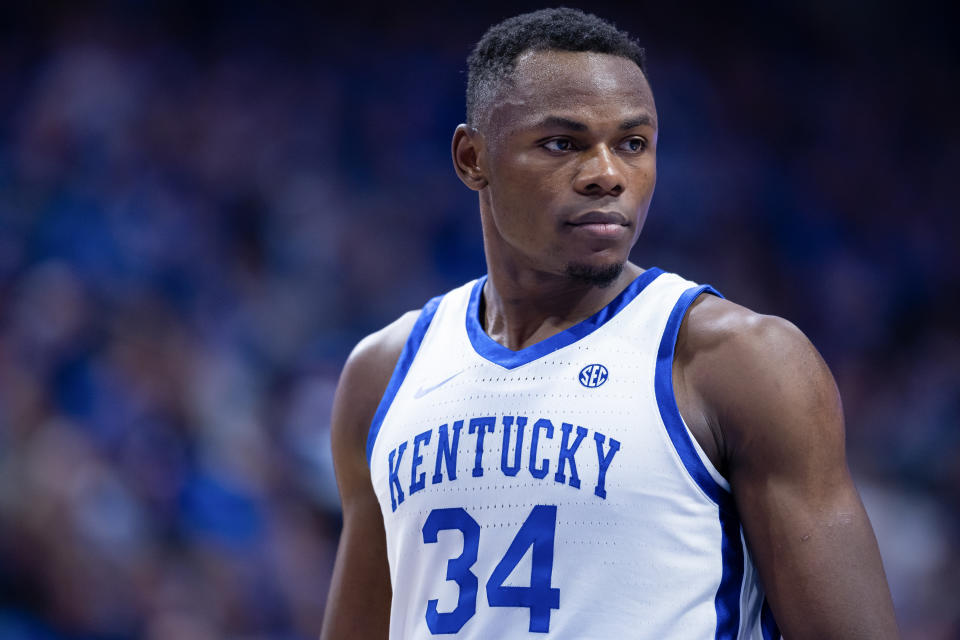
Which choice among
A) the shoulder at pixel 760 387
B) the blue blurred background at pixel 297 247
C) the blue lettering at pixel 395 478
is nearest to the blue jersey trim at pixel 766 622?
the shoulder at pixel 760 387

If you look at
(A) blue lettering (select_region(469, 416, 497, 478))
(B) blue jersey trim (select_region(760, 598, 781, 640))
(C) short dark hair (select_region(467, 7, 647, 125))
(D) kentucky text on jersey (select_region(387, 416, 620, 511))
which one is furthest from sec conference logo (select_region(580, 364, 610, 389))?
(C) short dark hair (select_region(467, 7, 647, 125))

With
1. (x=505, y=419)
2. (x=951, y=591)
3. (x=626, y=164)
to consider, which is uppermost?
(x=626, y=164)

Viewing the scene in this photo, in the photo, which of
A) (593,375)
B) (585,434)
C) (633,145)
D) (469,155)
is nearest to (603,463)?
(585,434)

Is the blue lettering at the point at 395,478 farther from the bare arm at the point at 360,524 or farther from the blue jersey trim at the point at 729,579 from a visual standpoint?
the blue jersey trim at the point at 729,579

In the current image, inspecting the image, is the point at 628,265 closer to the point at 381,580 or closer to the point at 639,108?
the point at 639,108

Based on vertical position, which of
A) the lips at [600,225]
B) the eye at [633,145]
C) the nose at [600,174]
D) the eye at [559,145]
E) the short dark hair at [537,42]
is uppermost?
the short dark hair at [537,42]

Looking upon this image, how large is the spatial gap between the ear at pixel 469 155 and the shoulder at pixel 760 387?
0.67 metres

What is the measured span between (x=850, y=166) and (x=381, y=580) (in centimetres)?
554

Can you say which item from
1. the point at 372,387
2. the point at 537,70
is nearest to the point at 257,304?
the point at 372,387

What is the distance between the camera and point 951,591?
5.57 meters

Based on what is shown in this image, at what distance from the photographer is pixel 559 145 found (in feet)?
7.61

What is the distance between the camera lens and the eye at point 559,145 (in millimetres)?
2316

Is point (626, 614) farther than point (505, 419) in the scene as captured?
No

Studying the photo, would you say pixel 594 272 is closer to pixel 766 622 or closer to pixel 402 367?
pixel 402 367
